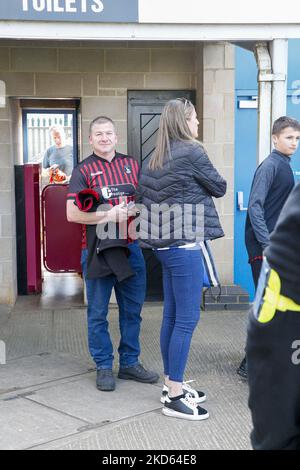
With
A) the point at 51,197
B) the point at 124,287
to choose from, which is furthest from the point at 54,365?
the point at 51,197

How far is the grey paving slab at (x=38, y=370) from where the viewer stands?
4.70 metres

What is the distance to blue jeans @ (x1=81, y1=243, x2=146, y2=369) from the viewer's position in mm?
4512

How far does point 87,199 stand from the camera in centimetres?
437

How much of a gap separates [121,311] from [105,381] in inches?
19.7

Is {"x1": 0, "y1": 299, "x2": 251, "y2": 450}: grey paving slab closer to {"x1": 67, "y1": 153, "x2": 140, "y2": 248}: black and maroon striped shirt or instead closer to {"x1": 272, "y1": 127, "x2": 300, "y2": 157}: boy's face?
{"x1": 67, "y1": 153, "x2": 140, "y2": 248}: black and maroon striped shirt

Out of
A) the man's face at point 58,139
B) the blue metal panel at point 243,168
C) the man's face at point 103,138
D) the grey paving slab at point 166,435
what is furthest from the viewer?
the man's face at point 58,139

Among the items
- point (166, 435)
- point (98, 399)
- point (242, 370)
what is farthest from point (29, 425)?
point (242, 370)

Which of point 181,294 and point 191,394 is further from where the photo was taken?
point 191,394

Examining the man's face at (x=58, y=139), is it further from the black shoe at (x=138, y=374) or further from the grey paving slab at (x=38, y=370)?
the black shoe at (x=138, y=374)

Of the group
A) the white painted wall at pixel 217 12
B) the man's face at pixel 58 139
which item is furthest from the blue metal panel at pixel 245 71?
the man's face at pixel 58 139

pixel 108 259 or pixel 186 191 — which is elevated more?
pixel 186 191

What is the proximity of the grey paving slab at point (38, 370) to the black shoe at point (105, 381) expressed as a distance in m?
0.37

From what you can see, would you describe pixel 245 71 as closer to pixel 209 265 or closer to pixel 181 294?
pixel 209 265

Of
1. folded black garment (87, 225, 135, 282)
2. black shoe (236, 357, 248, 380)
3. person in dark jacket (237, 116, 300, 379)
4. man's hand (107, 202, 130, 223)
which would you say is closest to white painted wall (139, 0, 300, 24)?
person in dark jacket (237, 116, 300, 379)
